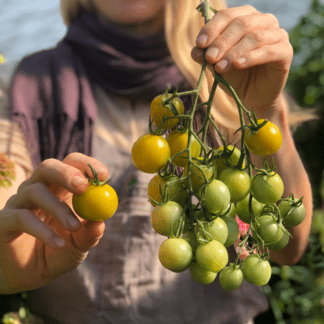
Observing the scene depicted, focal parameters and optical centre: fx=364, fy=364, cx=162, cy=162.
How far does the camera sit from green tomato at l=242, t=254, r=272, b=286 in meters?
0.40

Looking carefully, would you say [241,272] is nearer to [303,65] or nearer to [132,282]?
[132,282]

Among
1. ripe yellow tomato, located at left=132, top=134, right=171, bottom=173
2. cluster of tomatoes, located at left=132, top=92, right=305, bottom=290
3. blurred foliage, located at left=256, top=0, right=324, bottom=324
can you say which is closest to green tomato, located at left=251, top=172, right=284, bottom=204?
cluster of tomatoes, located at left=132, top=92, right=305, bottom=290

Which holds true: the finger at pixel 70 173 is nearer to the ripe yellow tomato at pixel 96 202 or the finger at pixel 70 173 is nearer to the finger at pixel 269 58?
the ripe yellow tomato at pixel 96 202

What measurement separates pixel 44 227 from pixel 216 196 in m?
0.30

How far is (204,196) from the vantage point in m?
0.36

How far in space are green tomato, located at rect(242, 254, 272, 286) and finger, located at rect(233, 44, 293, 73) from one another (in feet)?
0.90

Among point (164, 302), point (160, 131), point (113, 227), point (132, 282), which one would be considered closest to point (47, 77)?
point (113, 227)

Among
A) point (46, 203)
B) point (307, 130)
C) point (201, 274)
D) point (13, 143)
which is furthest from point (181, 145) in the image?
point (307, 130)

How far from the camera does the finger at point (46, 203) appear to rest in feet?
1.67

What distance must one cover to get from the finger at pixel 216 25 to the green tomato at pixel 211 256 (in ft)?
0.89

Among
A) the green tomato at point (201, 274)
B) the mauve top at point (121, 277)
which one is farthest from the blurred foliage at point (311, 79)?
the green tomato at point (201, 274)

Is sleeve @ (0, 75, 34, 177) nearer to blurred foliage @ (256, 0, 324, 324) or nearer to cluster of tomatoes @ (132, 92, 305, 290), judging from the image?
cluster of tomatoes @ (132, 92, 305, 290)

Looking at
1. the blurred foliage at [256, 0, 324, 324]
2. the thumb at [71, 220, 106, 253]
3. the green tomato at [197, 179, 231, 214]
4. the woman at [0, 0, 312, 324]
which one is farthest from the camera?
the blurred foliage at [256, 0, 324, 324]

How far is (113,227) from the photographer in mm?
1209
